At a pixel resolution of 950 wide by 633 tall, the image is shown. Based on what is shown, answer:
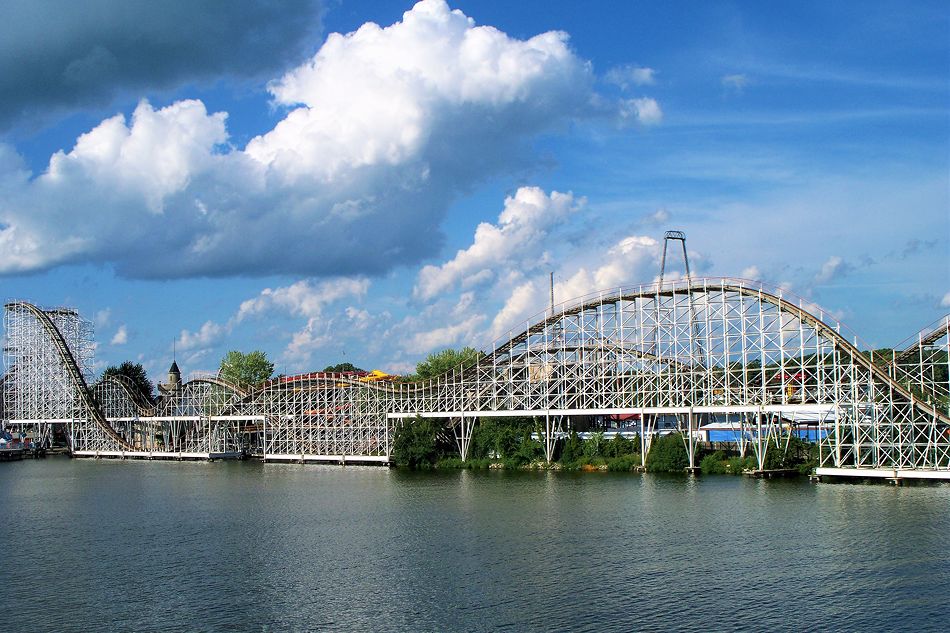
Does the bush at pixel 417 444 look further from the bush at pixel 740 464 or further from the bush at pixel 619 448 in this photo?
the bush at pixel 740 464

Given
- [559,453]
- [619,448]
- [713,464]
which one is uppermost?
[619,448]

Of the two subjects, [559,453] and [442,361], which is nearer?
[559,453]

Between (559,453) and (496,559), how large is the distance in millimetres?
31178

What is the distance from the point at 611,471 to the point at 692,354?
873cm

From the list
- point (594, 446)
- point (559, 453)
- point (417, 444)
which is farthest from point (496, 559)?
point (417, 444)

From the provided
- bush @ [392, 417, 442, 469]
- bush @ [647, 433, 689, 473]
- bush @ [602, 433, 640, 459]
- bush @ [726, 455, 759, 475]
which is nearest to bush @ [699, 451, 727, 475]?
bush @ [726, 455, 759, 475]

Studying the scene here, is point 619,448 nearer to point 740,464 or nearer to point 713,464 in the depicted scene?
point 713,464

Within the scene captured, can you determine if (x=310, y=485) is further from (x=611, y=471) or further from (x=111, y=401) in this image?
(x=111, y=401)

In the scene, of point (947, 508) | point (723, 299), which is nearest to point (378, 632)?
point (947, 508)

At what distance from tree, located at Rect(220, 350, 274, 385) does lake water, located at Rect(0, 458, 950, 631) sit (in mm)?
67313

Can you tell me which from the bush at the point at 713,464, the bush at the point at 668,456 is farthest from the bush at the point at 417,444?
the bush at the point at 713,464

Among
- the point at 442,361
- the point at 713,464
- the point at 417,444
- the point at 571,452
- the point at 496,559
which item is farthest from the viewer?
the point at 442,361

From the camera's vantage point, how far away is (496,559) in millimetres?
30703

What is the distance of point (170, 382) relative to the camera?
385ft
